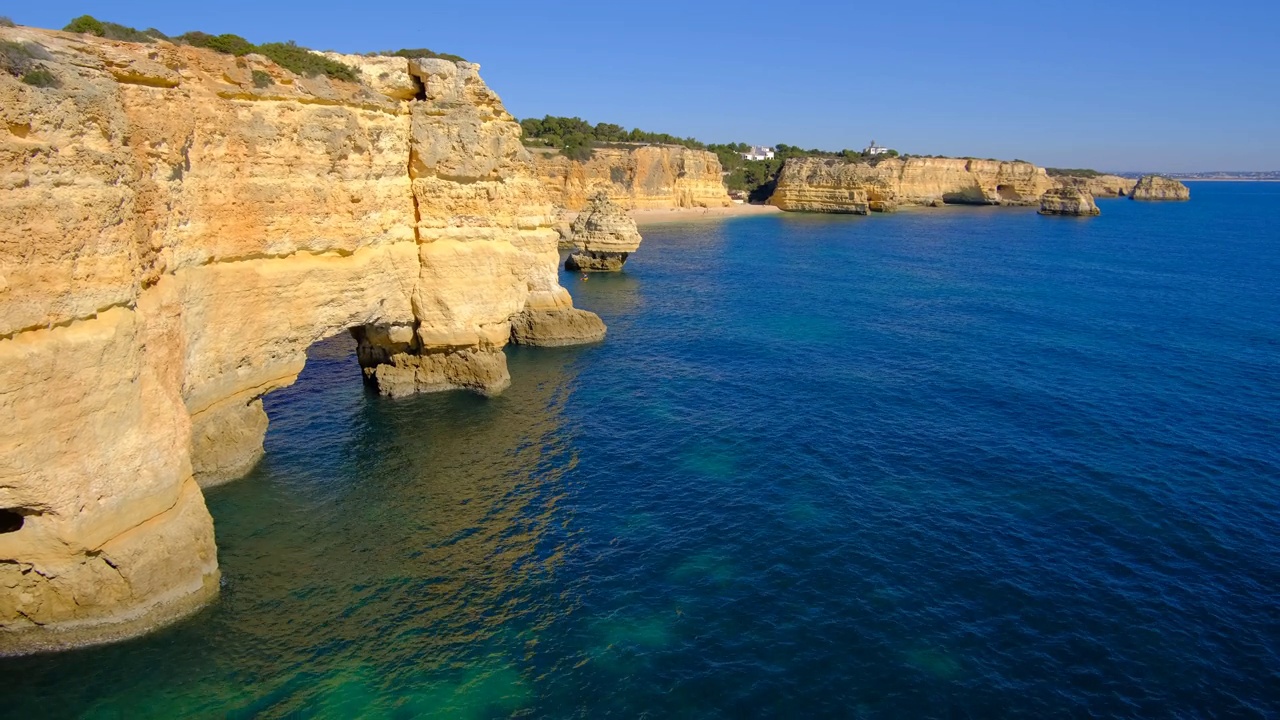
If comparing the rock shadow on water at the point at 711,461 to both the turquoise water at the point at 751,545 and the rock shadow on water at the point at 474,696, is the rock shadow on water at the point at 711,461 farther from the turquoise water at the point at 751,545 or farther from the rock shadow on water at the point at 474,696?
the rock shadow on water at the point at 474,696

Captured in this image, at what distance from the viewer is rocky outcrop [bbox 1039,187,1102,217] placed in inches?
5743

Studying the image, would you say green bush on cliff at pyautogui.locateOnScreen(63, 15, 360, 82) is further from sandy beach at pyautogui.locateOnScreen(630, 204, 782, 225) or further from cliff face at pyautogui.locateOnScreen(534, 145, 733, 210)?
sandy beach at pyautogui.locateOnScreen(630, 204, 782, 225)

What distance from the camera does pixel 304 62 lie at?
91.4ft

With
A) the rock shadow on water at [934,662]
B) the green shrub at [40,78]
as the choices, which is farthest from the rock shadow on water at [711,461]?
the green shrub at [40,78]

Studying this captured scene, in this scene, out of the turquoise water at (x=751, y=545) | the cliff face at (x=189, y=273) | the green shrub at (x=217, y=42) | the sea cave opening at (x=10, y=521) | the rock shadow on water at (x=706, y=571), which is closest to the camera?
the cliff face at (x=189, y=273)

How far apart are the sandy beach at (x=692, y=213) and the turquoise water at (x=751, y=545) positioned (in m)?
83.1

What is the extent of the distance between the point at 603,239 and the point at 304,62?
4033 cm

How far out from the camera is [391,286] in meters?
29.8

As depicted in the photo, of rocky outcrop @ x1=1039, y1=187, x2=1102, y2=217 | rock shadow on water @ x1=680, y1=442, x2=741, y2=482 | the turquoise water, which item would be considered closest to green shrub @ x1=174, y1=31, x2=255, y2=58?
the turquoise water

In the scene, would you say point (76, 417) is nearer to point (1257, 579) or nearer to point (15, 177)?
point (15, 177)

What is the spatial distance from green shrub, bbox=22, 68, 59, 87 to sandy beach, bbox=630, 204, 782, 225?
338ft

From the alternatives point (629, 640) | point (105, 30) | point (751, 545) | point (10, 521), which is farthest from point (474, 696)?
point (105, 30)

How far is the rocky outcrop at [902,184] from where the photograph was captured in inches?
5930

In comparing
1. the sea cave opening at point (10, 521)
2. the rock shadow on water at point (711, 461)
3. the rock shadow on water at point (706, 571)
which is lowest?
the rock shadow on water at point (706, 571)
